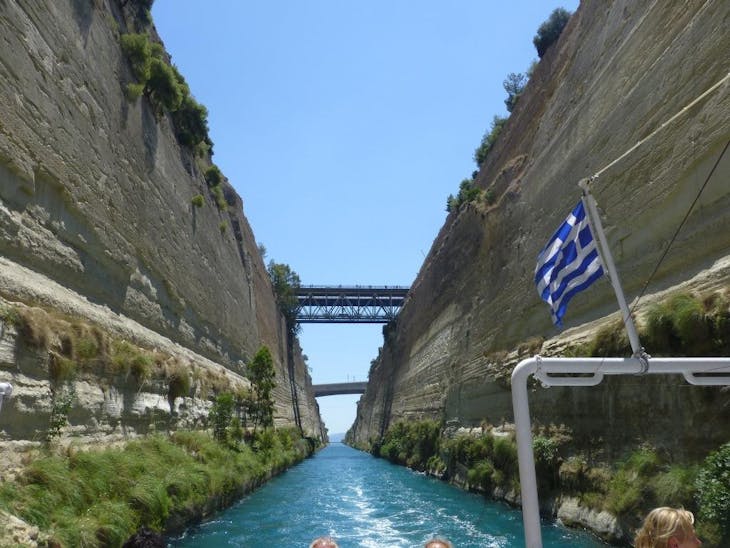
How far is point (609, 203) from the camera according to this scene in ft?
41.8

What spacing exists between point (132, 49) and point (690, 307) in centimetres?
1437

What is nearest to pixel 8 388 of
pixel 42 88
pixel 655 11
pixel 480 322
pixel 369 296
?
pixel 42 88

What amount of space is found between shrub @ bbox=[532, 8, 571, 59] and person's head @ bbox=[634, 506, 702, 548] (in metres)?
29.5

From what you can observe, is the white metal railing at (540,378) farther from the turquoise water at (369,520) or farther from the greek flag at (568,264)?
the turquoise water at (369,520)

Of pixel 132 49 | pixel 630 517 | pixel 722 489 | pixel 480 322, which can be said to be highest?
pixel 132 49

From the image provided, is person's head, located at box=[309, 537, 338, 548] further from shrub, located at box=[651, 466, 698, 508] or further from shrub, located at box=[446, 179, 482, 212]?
shrub, located at box=[446, 179, 482, 212]

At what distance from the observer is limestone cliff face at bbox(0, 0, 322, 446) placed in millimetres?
8812

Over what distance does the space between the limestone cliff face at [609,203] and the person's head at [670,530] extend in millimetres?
6186

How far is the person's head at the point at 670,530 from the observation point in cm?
228

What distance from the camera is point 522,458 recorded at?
3.17m

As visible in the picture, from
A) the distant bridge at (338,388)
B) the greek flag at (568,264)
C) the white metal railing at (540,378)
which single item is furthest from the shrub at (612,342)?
the distant bridge at (338,388)

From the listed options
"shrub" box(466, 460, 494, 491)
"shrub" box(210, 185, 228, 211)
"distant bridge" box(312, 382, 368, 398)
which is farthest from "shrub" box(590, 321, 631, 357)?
"distant bridge" box(312, 382, 368, 398)

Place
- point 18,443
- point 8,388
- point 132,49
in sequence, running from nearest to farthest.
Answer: point 8,388
point 18,443
point 132,49

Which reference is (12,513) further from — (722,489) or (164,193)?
(164,193)
